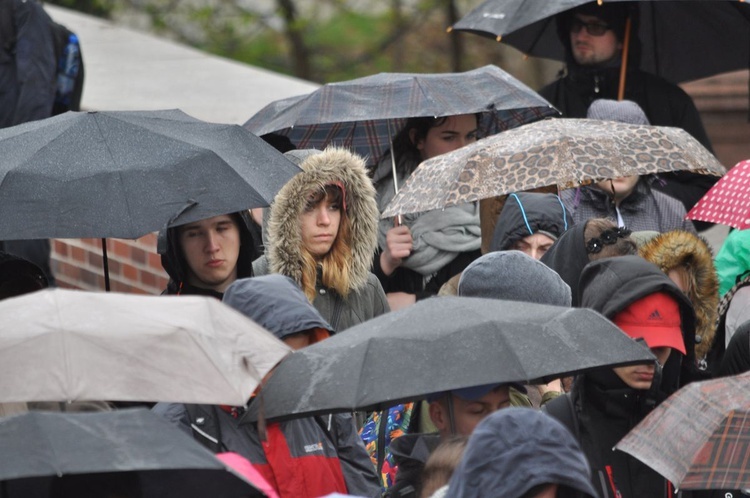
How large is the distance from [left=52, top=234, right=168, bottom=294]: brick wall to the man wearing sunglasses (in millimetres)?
2633

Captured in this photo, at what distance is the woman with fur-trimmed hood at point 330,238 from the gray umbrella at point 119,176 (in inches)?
13.8

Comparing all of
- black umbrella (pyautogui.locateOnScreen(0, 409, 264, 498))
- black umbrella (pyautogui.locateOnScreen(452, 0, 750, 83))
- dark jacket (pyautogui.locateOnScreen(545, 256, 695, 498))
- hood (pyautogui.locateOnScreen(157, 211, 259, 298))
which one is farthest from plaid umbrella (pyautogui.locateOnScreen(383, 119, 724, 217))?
black umbrella (pyautogui.locateOnScreen(0, 409, 264, 498))

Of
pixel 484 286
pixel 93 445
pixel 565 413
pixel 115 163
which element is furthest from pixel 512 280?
pixel 93 445

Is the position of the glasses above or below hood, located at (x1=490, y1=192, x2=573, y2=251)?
above

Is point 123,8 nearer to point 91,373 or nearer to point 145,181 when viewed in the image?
point 145,181

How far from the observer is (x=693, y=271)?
6586 mm

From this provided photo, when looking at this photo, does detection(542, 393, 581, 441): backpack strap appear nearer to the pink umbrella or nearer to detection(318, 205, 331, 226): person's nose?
the pink umbrella

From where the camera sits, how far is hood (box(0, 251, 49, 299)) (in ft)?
20.9

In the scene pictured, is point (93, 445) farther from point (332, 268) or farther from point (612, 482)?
point (332, 268)

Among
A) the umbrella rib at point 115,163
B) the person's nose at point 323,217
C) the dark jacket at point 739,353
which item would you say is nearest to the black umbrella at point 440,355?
the umbrella rib at point 115,163

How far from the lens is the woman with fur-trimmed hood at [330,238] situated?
21.6ft

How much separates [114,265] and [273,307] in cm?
516

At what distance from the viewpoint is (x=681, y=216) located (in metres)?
7.81

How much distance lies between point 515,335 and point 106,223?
5.79 feet
